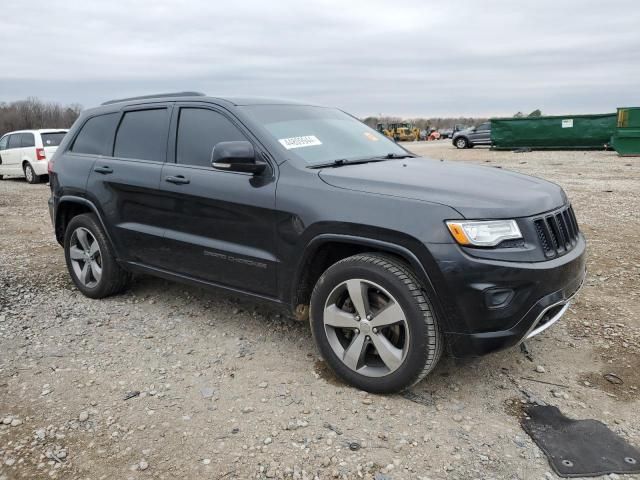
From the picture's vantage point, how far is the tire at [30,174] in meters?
14.8

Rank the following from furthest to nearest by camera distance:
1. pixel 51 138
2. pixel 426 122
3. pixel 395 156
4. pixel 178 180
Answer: pixel 426 122, pixel 51 138, pixel 395 156, pixel 178 180

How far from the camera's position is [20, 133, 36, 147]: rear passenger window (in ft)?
47.7

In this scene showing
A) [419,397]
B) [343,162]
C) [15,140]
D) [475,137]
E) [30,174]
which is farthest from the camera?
[475,137]

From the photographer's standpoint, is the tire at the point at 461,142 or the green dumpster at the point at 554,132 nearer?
the green dumpster at the point at 554,132

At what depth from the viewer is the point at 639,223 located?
748 centimetres

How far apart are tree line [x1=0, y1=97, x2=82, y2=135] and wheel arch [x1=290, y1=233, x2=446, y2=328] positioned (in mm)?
54649

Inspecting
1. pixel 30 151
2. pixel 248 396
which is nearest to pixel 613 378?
pixel 248 396

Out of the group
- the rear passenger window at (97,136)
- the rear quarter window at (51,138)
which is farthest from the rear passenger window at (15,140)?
the rear passenger window at (97,136)

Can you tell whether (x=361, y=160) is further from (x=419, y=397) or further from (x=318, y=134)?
(x=419, y=397)

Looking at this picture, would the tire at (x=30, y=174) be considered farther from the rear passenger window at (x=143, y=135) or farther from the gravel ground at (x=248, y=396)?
the rear passenger window at (x=143, y=135)

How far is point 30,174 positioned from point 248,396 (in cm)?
1420

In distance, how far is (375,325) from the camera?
9.91ft

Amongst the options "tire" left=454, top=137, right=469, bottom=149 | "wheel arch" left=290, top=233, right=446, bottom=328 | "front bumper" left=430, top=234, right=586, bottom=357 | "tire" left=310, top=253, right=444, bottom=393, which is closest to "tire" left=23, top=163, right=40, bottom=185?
"wheel arch" left=290, top=233, right=446, bottom=328

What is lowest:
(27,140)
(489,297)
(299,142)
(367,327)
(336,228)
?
(367,327)
